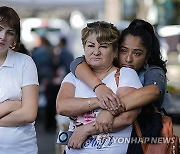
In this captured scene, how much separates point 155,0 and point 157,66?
13.7 metres

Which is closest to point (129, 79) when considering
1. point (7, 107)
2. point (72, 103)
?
point (72, 103)

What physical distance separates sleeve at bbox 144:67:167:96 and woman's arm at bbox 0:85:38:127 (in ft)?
2.18

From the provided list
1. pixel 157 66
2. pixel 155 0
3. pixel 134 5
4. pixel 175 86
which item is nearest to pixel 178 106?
pixel 175 86

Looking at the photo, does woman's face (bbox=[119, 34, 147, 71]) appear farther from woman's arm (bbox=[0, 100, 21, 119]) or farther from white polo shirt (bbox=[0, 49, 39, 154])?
woman's arm (bbox=[0, 100, 21, 119])

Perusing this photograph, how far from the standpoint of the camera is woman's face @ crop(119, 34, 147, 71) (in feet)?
9.94

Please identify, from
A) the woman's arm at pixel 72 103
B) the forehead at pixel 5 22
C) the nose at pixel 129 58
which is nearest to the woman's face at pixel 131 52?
the nose at pixel 129 58

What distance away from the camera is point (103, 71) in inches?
117

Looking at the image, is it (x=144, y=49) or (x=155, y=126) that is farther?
(x=144, y=49)

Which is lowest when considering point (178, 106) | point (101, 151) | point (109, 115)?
point (178, 106)

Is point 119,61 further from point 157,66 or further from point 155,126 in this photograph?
point 155,126

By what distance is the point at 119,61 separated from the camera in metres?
3.06

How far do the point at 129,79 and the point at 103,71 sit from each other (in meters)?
0.18

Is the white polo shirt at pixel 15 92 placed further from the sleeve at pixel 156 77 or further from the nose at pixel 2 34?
the sleeve at pixel 156 77

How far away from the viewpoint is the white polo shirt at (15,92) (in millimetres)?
2986
